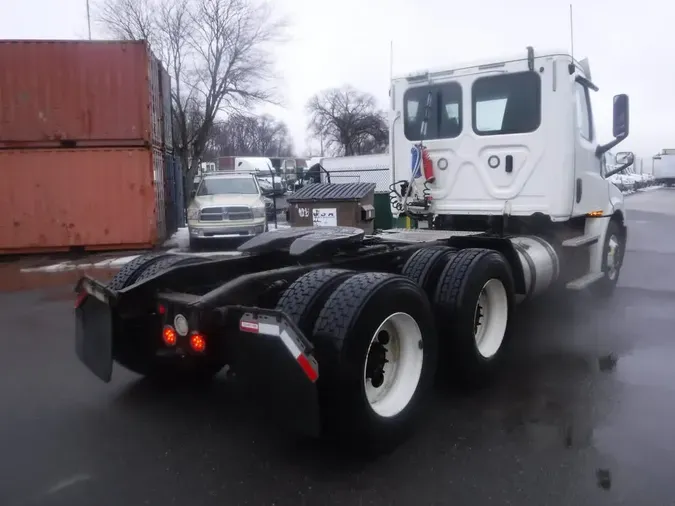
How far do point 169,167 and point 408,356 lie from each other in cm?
1454

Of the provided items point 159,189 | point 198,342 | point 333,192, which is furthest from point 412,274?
point 159,189

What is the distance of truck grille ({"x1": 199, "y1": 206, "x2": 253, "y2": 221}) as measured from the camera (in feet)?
48.8

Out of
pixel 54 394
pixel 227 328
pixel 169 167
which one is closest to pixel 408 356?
pixel 227 328

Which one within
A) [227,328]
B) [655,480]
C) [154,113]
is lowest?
[655,480]

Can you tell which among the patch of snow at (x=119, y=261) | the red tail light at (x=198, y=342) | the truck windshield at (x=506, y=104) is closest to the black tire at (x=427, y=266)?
the red tail light at (x=198, y=342)

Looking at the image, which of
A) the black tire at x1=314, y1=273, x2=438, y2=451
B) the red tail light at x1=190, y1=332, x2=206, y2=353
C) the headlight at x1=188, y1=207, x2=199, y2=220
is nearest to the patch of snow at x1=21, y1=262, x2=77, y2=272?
the headlight at x1=188, y1=207, x2=199, y2=220

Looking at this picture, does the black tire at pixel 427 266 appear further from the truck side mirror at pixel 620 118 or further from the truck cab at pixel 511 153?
the truck side mirror at pixel 620 118

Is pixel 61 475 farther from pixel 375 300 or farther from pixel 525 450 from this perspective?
pixel 525 450

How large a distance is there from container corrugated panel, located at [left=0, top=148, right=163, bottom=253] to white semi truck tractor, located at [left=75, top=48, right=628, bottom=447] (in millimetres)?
Answer: 8148

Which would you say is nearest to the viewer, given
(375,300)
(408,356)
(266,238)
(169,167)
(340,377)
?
(340,377)

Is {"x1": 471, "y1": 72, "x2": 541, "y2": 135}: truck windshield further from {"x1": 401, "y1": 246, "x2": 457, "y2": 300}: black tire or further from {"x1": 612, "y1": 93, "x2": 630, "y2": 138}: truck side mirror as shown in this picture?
{"x1": 401, "y1": 246, "x2": 457, "y2": 300}: black tire

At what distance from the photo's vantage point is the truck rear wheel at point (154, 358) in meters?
4.62

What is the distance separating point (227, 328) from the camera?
3.77 m

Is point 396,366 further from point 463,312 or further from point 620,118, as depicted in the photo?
point 620,118
